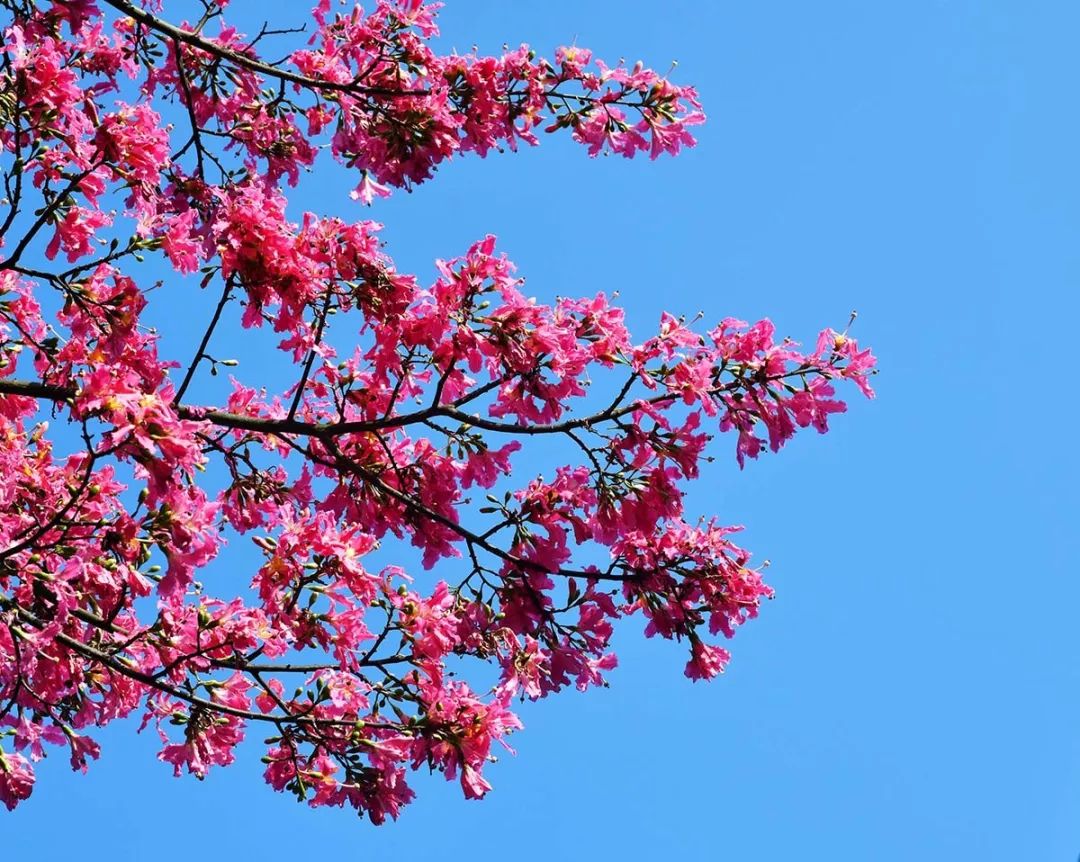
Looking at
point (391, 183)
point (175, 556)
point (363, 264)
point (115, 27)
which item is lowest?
point (175, 556)

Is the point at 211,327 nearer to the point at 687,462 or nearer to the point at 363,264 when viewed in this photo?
the point at 363,264

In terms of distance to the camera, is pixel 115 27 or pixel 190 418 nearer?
pixel 190 418

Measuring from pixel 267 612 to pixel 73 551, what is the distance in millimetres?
1203

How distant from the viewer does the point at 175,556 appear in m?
5.02

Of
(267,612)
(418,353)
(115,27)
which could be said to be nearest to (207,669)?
(267,612)

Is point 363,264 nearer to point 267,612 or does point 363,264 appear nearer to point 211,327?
point 211,327

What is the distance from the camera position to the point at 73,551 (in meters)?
5.07

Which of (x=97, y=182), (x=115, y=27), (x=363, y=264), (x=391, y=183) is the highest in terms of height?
(x=115, y=27)

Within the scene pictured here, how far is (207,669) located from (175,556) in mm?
803

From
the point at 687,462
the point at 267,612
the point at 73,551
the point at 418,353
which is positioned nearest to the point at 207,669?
the point at 267,612

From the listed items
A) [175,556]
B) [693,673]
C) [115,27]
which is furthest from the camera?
[115,27]

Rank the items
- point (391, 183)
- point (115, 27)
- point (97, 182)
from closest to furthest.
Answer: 1. point (97, 182)
2. point (391, 183)
3. point (115, 27)

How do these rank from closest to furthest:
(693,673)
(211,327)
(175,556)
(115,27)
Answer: (175,556), (211,327), (693,673), (115,27)

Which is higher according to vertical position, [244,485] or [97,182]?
[97,182]
